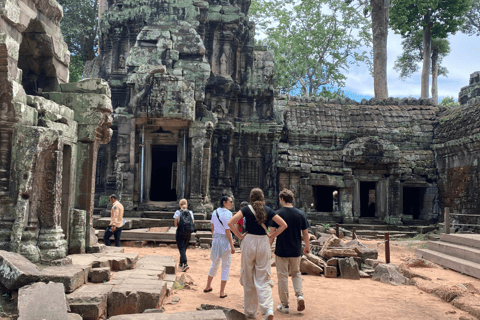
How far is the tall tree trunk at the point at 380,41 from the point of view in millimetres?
22719

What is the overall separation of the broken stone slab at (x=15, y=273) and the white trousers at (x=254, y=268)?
227 centimetres

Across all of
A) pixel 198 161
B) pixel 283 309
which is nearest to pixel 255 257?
pixel 283 309

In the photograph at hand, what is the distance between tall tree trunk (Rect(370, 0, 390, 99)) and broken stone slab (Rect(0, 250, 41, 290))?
21.3 metres

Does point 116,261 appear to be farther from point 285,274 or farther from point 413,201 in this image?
point 413,201

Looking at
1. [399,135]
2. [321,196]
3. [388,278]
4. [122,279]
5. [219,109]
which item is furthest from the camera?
[321,196]

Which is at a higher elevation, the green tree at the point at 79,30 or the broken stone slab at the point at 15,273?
the green tree at the point at 79,30

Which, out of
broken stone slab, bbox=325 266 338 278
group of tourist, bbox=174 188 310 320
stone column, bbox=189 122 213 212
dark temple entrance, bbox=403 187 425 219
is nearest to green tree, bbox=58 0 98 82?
stone column, bbox=189 122 213 212

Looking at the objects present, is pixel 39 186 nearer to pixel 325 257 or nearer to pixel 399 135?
pixel 325 257

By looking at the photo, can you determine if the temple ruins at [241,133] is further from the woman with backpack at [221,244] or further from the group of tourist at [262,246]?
the group of tourist at [262,246]

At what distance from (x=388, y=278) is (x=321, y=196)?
36.0 ft

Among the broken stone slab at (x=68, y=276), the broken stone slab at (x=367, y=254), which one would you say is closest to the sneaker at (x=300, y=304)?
the broken stone slab at (x=68, y=276)

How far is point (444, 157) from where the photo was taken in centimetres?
1614

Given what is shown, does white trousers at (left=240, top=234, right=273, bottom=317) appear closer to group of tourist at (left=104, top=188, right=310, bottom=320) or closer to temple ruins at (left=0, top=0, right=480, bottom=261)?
group of tourist at (left=104, top=188, right=310, bottom=320)

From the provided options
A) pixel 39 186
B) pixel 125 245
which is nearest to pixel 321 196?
pixel 125 245
